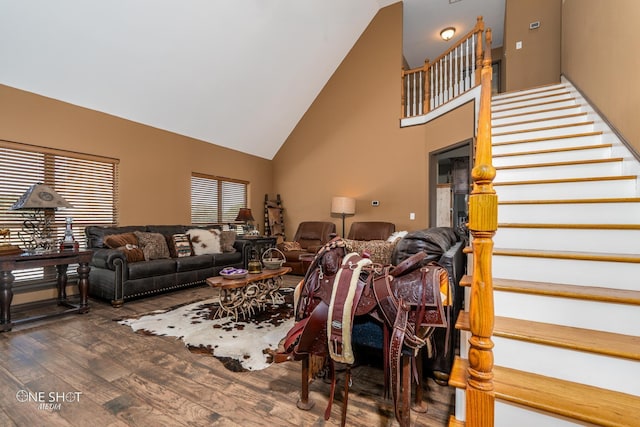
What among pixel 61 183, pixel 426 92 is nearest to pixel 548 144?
pixel 426 92

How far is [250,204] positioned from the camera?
669 cm

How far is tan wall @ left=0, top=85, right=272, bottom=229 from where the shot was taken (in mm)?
3484

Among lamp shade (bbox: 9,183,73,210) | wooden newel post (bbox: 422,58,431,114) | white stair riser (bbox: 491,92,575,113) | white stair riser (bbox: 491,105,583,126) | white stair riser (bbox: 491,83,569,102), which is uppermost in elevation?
wooden newel post (bbox: 422,58,431,114)

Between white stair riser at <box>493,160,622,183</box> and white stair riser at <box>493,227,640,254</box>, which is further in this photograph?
white stair riser at <box>493,160,622,183</box>

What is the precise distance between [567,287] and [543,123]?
2.62 m

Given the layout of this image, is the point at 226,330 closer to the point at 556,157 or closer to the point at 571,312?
the point at 571,312

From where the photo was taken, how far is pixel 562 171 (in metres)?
2.45

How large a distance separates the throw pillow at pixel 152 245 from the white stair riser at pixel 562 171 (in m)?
4.32

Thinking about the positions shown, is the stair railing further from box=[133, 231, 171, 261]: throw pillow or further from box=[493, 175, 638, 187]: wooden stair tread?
box=[133, 231, 171, 261]: throw pillow

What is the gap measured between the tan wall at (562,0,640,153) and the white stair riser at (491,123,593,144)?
0.70ft

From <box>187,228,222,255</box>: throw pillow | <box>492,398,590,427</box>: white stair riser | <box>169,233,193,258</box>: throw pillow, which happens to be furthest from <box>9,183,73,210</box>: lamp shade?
<box>492,398,590,427</box>: white stair riser

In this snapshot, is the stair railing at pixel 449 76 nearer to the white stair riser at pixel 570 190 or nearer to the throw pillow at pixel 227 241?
the white stair riser at pixel 570 190

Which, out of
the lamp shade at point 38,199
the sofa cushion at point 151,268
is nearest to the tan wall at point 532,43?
the sofa cushion at point 151,268

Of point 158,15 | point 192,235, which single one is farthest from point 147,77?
point 192,235
